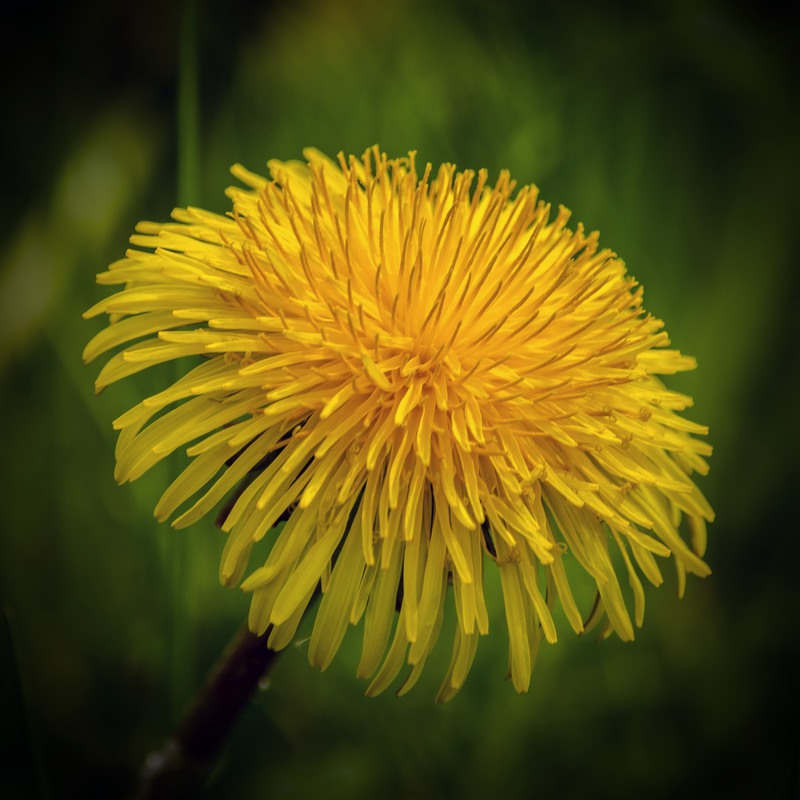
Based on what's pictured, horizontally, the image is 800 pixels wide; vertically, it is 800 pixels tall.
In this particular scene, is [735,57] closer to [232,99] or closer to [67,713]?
[232,99]

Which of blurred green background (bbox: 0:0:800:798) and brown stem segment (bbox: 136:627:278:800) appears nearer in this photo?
brown stem segment (bbox: 136:627:278:800)

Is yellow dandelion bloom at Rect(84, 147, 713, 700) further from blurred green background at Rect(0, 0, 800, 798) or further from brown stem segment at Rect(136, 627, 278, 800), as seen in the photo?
blurred green background at Rect(0, 0, 800, 798)

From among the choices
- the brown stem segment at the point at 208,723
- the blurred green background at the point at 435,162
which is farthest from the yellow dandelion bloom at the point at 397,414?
the blurred green background at the point at 435,162

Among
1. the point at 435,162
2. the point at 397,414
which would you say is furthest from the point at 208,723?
the point at 435,162

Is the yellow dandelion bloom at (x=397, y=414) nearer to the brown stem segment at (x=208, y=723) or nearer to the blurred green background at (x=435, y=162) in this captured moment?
the brown stem segment at (x=208, y=723)

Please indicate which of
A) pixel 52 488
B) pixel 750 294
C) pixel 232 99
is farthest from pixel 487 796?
pixel 232 99

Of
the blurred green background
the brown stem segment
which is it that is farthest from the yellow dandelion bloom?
the blurred green background
